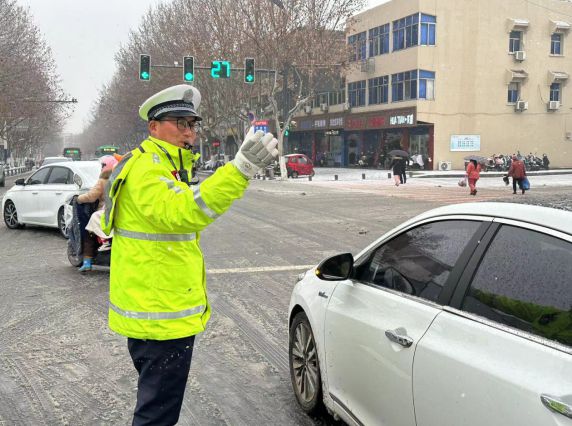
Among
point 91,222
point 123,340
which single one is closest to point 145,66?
point 91,222

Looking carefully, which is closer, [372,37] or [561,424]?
[561,424]

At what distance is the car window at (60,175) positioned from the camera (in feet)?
37.5

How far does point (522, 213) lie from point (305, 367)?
1892mm

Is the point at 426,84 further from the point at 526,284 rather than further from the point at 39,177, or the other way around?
the point at 526,284

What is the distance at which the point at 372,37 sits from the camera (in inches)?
1754

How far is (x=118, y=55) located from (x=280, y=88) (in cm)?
2992

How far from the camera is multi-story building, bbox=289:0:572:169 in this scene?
3941 cm

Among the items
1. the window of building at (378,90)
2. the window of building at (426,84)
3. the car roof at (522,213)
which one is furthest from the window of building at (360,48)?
the car roof at (522,213)

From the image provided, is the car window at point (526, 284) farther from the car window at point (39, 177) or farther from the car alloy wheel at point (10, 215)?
the car alloy wheel at point (10, 215)

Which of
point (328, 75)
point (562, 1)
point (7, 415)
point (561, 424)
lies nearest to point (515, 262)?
point (561, 424)

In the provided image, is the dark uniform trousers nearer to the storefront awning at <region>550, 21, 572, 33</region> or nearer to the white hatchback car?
the white hatchback car

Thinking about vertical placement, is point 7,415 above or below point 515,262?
below

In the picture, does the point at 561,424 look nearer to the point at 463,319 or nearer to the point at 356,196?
the point at 463,319

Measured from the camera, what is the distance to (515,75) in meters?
40.8
